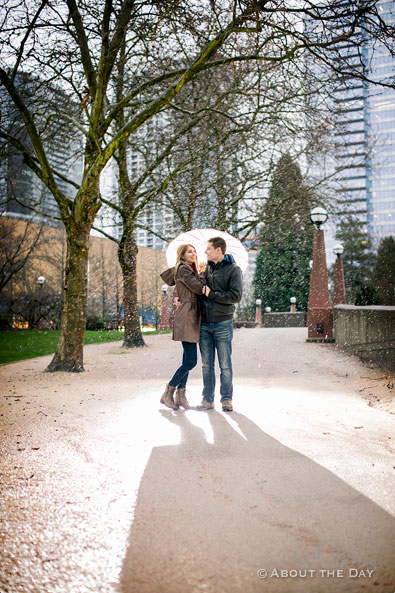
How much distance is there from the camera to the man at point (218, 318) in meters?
5.36

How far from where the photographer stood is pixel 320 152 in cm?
1675

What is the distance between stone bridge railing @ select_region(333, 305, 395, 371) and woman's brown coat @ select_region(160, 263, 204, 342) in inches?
176

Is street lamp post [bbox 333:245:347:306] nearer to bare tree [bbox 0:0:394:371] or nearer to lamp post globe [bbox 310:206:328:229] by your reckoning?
lamp post globe [bbox 310:206:328:229]

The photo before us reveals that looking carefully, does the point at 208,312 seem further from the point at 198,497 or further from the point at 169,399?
the point at 198,497

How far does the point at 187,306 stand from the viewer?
5406 mm

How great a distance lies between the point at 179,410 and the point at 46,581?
349 cm

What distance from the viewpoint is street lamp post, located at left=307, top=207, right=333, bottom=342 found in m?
13.7

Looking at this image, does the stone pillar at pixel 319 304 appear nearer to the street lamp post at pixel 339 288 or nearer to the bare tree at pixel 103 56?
the street lamp post at pixel 339 288

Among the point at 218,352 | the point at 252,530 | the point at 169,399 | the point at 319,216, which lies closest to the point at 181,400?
the point at 169,399

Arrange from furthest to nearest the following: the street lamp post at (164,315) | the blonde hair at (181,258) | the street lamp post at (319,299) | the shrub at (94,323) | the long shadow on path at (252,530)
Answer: the shrub at (94,323), the street lamp post at (164,315), the street lamp post at (319,299), the blonde hair at (181,258), the long shadow on path at (252,530)

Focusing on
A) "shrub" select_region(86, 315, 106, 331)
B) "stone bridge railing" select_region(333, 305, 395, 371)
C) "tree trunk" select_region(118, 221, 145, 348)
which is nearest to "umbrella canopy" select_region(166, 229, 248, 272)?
"stone bridge railing" select_region(333, 305, 395, 371)

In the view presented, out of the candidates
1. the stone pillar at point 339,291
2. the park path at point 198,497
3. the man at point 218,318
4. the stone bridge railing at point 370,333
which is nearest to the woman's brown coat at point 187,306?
the man at point 218,318

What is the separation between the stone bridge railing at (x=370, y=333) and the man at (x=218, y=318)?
163 inches

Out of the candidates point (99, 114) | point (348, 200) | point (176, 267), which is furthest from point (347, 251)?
point (176, 267)
